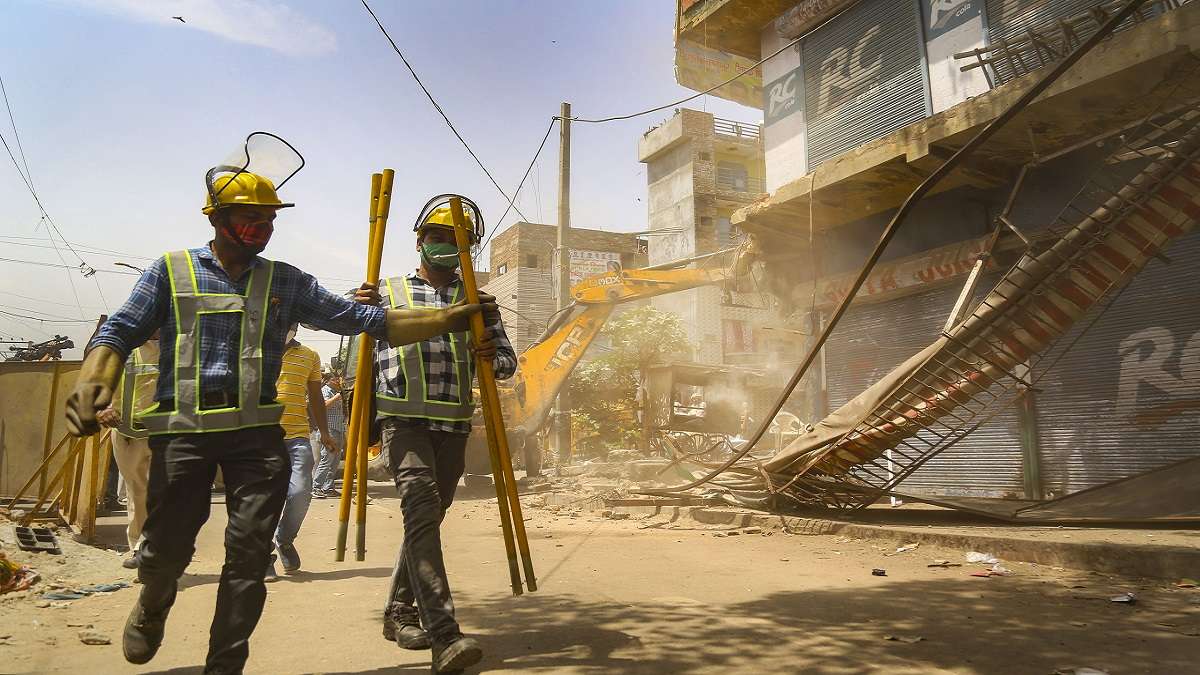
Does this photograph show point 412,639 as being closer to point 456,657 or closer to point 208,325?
point 456,657

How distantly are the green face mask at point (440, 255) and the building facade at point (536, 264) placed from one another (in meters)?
31.4

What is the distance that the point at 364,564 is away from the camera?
18.9ft

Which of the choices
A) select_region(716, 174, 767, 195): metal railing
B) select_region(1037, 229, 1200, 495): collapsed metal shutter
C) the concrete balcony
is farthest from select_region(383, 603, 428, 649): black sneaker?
select_region(716, 174, 767, 195): metal railing

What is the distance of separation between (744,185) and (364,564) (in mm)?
35481

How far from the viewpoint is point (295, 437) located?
5.41 meters

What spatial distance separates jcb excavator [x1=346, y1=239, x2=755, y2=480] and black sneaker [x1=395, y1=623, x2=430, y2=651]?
982 cm

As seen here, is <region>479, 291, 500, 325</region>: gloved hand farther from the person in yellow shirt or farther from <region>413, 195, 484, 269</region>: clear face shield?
the person in yellow shirt

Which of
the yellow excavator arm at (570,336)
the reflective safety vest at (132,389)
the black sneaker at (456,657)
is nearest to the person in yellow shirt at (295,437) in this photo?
the reflective safety vest at (132,389)

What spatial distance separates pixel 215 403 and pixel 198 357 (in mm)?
175

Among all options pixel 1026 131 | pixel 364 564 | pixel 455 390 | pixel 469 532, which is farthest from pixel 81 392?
pixel 1026 131

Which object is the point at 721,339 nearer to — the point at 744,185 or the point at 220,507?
the point at 744,185

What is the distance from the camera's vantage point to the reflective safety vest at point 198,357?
8.62 feet

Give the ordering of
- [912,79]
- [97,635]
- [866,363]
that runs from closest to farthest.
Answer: [97,635], [912,79], [866,363]

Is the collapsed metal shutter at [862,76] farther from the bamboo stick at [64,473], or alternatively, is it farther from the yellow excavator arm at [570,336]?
the bamboo stick at [64,473]
